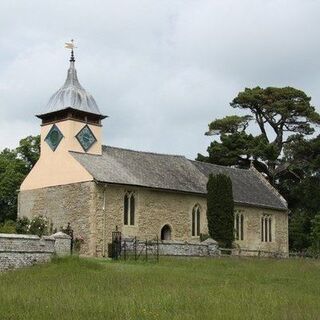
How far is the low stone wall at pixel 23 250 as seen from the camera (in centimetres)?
2753

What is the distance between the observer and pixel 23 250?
92.0 feet

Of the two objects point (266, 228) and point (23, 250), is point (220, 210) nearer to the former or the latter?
point (266, 228)

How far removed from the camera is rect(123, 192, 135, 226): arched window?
39594 mm

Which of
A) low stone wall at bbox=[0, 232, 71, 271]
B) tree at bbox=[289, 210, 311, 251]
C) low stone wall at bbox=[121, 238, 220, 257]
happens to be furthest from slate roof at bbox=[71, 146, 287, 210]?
low stone wall at bbox=[0, 232, 71, 271]

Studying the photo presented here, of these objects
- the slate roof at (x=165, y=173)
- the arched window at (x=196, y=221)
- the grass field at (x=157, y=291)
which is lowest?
the grass field at (x=157, y=291)

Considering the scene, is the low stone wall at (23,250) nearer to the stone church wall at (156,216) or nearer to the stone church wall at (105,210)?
the stone church wall at (105,210)

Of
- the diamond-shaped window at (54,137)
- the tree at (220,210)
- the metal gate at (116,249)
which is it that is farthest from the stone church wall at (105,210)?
the metal gate at (116,249)

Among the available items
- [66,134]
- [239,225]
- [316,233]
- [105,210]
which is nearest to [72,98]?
[66,134]

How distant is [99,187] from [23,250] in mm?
10712

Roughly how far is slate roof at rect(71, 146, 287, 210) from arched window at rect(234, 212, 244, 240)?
3.42ft

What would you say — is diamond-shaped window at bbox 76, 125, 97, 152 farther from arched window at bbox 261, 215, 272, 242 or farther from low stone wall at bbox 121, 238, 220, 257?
arched window at bbox 261, 215, 272, 242

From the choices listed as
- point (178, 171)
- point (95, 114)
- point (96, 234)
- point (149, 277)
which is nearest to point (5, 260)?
point (149, 277)

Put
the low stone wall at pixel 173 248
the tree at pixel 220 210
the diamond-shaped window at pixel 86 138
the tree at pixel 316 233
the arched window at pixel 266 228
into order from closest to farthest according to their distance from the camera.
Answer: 1. the low stone wall at pixel 173 248
2. the diamond-shaped window at pixel 86 138
3. the tree at pixel 220 210
4. the arched window at pixel 266 228
5. the tree at pixel 316 233

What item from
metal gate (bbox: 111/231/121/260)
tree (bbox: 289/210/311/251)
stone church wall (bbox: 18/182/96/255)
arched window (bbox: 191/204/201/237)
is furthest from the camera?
tree (bbox: 289/210/311/251)
